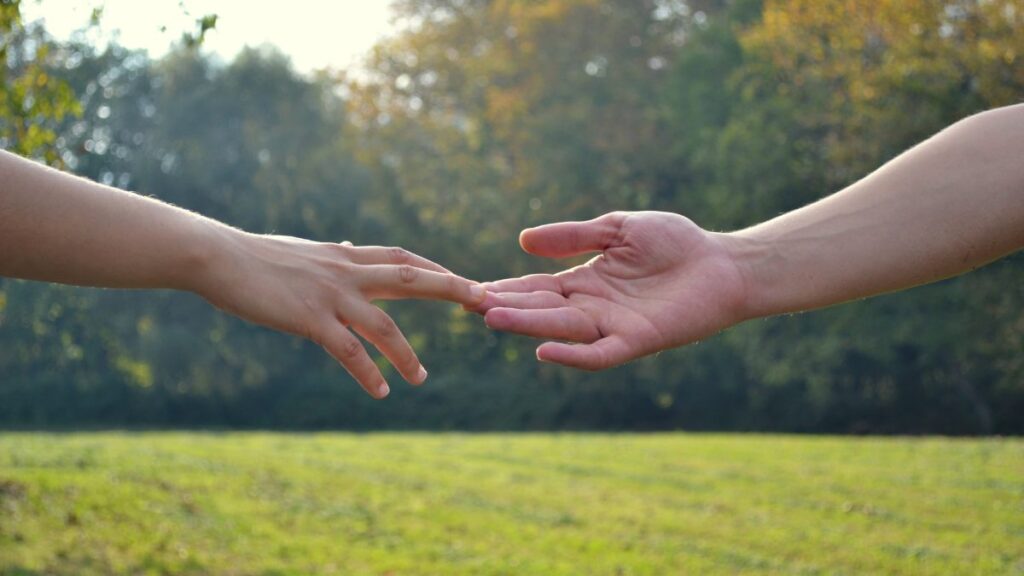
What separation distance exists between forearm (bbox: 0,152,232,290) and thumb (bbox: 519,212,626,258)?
0.94m

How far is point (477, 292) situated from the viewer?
120 inches

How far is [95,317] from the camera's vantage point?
27.2 m

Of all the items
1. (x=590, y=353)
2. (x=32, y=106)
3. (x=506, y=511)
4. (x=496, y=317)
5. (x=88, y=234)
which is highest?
(x=32, y=106)

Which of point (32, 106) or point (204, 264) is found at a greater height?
point (32, 106)

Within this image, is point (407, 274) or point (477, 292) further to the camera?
point (477, 292)

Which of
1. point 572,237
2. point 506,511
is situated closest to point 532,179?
point 506,511

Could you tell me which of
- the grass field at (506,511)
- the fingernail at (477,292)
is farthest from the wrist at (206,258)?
the grass field at (506,511)

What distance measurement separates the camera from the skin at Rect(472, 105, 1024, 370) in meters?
3.12

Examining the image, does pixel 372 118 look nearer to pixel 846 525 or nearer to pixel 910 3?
pixel 910 3

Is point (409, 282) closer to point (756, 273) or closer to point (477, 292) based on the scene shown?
point (477, 292)

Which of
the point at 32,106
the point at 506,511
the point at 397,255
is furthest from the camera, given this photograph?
the point at 506,511

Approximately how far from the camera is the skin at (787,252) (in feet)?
10.2

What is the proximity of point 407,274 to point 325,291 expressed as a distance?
220mm

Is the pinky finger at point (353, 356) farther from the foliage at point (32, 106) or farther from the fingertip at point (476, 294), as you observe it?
the foliage at point (32, 106)
